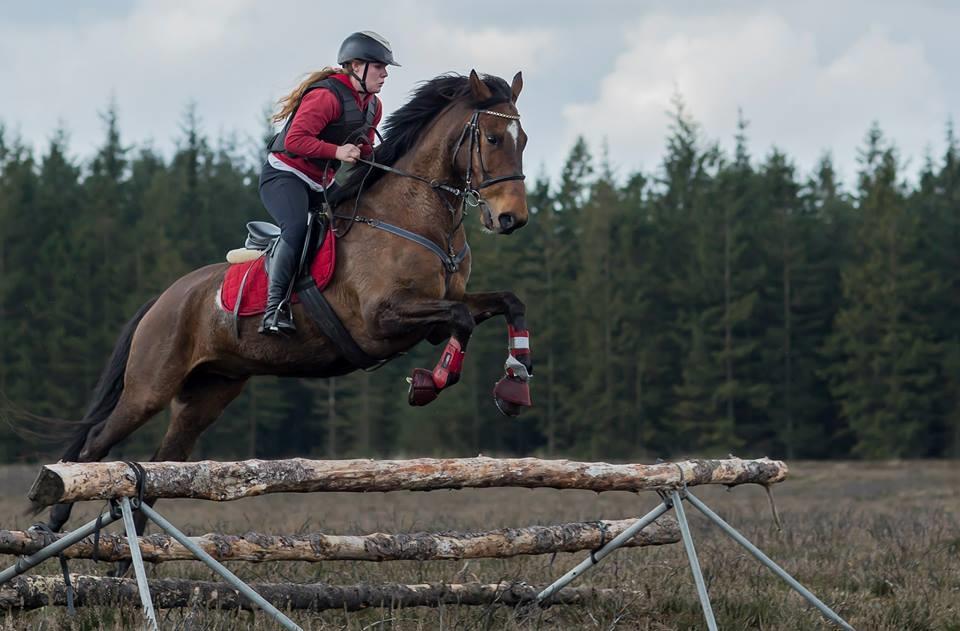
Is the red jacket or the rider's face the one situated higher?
the rider's face

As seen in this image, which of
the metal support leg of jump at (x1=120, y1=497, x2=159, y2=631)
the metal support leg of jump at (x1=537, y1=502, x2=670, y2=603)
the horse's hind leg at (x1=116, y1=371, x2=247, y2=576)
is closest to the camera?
the metal support leg of jump at (x1=120, y1=497, x2=159, y2=631)

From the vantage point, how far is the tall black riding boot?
855 cm

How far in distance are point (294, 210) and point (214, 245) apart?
185 feet

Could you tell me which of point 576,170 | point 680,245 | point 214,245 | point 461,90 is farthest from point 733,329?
point 461,90

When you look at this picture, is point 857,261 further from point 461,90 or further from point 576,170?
point 461,90

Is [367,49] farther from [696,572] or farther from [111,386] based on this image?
[696,572]

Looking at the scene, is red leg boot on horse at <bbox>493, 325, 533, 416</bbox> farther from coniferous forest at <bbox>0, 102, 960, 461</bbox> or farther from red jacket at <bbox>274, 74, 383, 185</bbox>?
coniferous forest at <bbox>0, 102, 960, 461</bbox>

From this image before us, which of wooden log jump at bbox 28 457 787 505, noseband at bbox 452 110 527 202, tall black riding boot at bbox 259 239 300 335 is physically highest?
noseband at bbox 452 110 527 202

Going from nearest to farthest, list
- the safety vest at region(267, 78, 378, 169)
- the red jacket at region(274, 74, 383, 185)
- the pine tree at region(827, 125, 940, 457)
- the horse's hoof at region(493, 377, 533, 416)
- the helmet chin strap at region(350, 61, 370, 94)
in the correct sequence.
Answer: the horse's hoof at region(493, 377, 533, 416) < the red jacket at region(274, 74, 383, 185) < the helmet chin strap at region(350, 61, 370, 94) < the safety vest at region(267, 78, 378, 169) < the pine tree at region(827, 125, 940, 457)

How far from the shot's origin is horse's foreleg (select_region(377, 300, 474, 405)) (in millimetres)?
8164

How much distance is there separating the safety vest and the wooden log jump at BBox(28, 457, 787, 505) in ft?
10.5

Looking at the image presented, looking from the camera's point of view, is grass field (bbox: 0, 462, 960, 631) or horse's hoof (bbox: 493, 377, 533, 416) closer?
grass field (bbox: 0, 462, 960, 631)

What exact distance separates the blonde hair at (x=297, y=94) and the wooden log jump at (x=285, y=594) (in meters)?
3.47

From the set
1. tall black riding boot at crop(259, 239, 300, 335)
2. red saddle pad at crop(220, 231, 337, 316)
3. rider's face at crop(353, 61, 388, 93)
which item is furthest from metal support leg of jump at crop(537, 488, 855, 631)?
rider's face at crop(353, 61, 388, 93)
